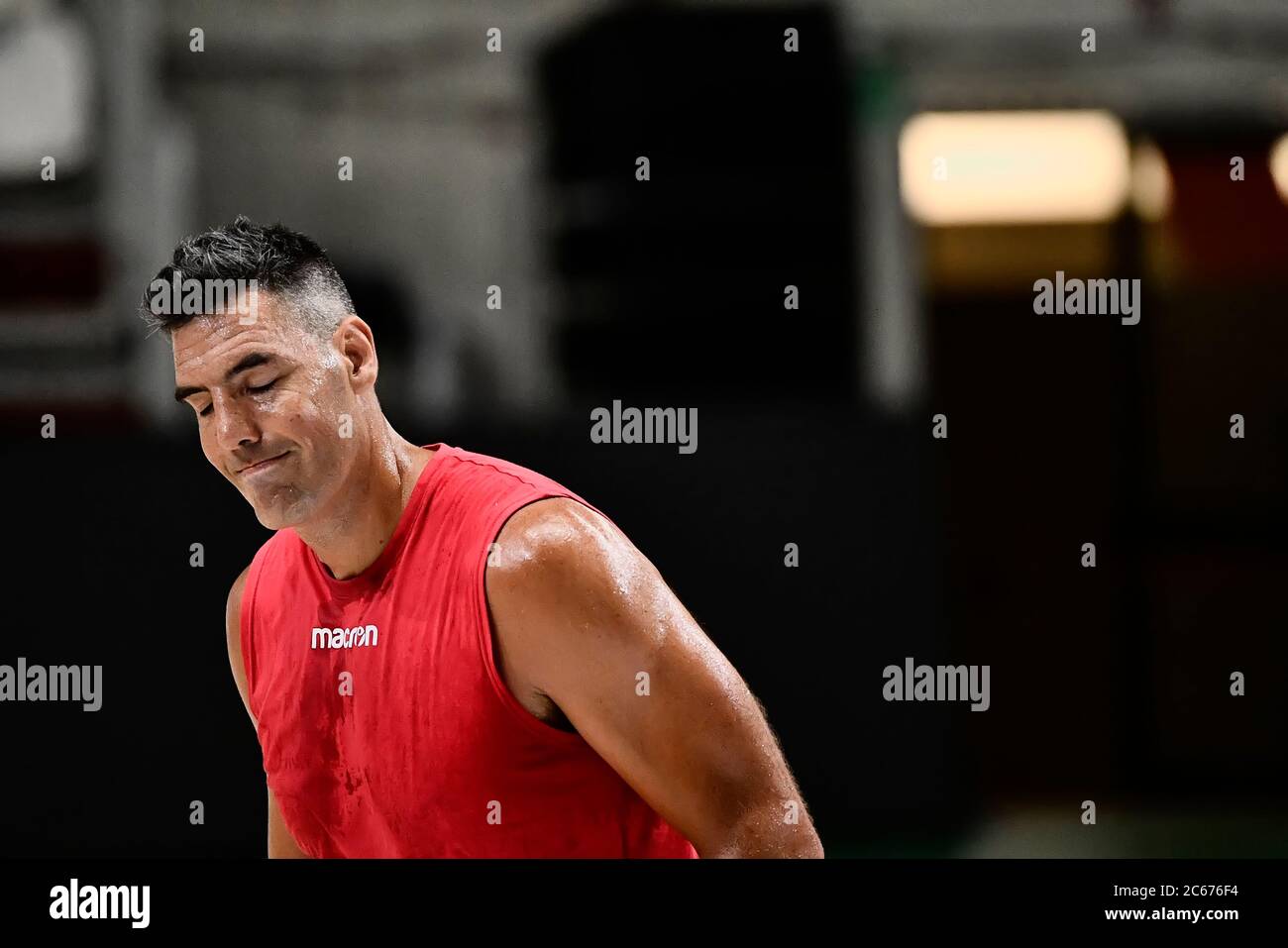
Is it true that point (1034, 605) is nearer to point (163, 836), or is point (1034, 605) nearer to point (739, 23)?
point (739, 23)

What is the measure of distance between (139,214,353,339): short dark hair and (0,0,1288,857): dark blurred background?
1540 mm

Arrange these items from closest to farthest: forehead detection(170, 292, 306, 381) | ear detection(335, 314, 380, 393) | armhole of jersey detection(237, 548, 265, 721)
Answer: forehead detection(170, 292, 306, 381) → ear detection(335, 314, 380, 393) → armhole of jersey detection(237, 548, 265, 721)

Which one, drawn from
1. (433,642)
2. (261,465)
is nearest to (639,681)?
(433,642)

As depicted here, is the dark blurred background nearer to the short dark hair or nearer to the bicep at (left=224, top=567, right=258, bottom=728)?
the bicep at (left=224, top=567, right=258, bottom=728)

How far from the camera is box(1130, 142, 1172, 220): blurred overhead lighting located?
5949 millimetres

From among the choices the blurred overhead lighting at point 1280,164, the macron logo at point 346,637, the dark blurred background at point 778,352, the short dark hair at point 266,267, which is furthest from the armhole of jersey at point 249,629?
the blurred overhead lighting at point 1280,164

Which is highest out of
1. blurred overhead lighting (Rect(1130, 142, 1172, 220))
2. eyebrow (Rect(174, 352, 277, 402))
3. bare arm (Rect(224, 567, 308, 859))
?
blurred overhead lighting (Rect(1130, 142, 1172, 220))

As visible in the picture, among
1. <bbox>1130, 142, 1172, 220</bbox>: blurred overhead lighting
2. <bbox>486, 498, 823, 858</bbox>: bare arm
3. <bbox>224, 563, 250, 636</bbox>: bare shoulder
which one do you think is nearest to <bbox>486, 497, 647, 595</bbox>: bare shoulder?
<bbox>486, 498, 823, 858</bbox>: bare arm

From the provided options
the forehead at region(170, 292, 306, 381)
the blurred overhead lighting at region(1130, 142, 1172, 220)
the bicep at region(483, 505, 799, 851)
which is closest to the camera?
the bicep at region(483, 505, 799, 851)

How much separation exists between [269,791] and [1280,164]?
198 inches

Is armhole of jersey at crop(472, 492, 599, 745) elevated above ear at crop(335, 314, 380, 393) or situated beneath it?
situated beneath

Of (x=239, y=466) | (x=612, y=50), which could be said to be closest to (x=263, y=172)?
(x=612, y=50)

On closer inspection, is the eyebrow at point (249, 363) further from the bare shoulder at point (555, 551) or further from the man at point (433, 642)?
the bare shoulder at point (555, 551)

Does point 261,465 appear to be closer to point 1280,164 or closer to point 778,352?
point 778,352
